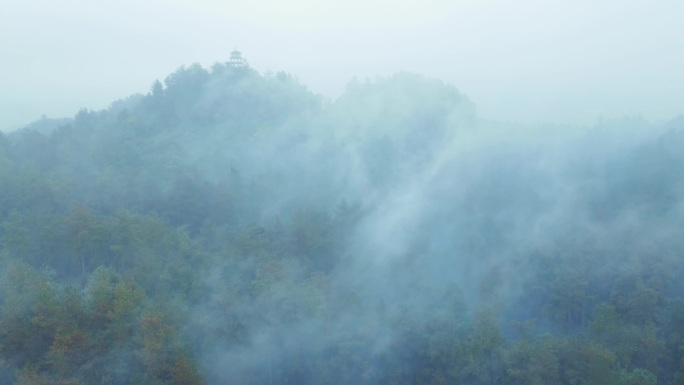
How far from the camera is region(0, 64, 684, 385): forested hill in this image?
10445mm

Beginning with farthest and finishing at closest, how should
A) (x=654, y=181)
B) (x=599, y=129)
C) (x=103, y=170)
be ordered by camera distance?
(x=599, y=129)
(x=103, y=170)
(x=654, y=181)

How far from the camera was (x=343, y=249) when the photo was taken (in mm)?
16484

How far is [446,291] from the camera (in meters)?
13.6

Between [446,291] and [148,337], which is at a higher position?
[446,291]

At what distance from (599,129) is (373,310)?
15.7 m

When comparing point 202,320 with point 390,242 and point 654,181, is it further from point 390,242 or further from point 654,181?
point 654,181

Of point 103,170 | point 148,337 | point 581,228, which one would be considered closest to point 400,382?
point 148,337

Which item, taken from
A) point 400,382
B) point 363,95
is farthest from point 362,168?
point 400,382

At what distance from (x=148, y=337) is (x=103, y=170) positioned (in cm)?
1318

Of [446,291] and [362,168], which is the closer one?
[446,291]

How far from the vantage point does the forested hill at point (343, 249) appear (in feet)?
34.3

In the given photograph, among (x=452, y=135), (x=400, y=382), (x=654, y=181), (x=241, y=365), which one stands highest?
(x=452, y=135)

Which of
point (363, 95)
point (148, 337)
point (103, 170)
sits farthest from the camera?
point (363, 95)

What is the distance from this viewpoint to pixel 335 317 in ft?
41.2
